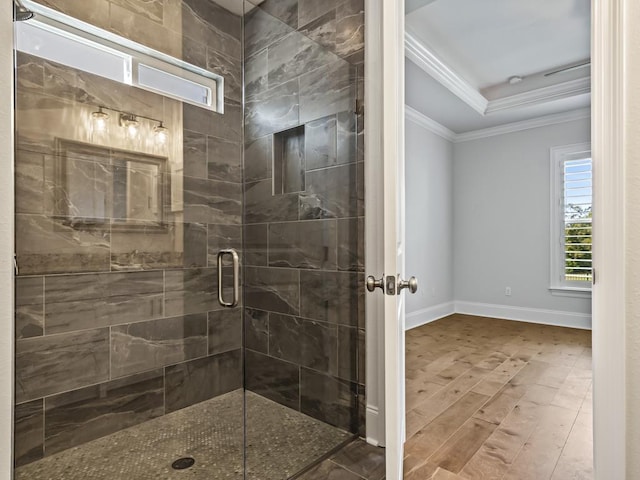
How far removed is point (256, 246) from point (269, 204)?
257 mm

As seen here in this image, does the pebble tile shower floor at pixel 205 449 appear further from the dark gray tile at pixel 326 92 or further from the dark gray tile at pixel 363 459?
the dark gray tile at pixel 326 92

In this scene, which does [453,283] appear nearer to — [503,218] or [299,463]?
[503,218]

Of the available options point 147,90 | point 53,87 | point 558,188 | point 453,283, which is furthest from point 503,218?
point 53,87

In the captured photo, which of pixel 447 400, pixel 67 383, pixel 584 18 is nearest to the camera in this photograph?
pixel 67 383

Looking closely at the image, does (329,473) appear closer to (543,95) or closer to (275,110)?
(275,110)

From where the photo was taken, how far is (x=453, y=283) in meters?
5.69

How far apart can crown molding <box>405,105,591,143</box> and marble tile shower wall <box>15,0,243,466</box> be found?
2.95 m

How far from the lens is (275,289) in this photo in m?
2.08

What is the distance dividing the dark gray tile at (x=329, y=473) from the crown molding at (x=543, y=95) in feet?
15.0

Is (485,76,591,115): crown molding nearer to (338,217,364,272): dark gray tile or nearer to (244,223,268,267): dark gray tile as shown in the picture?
(338,217,364,272): dark gray tile

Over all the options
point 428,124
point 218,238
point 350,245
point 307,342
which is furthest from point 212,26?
point 428,124

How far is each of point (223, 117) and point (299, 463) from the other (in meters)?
2.13

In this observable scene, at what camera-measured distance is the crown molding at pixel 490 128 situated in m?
4.70

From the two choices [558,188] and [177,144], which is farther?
[558,188]
